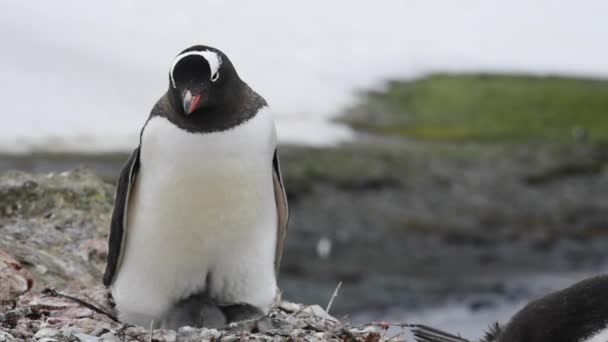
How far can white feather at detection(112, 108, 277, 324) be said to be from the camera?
16.0 ft

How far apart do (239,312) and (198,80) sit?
1202 mm

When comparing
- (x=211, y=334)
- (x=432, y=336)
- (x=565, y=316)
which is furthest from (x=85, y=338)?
(x=565, y=316)

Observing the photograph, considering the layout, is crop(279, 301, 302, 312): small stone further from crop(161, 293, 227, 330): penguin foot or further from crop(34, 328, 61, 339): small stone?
crop(34, 328, 61, 339): small stone

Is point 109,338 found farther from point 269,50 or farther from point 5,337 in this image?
point 269,50

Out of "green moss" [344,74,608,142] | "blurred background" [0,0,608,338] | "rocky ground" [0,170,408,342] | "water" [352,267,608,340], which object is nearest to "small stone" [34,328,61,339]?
"rocky ground" [0,170,408,342]

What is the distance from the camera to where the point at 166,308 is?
17.2 feet

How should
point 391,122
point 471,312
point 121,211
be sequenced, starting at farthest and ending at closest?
point 391,122
point 471,312
point 121,211

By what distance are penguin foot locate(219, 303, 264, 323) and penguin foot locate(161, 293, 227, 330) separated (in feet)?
0.10

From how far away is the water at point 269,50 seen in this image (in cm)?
1742

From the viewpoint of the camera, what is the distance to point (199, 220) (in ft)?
16.4

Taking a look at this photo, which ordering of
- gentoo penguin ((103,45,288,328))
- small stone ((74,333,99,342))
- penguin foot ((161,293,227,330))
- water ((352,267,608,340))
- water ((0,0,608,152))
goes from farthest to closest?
water ((0,0,608,152))
water ((352,267,608,340))
penguin foot ((161,293,227,330))
gentoo penguin ((103,45,288,328))
small stone ((74,333,99,342))

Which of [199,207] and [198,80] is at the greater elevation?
[198,80]

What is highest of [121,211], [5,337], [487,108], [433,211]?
[121,211]

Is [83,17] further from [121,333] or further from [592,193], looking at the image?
[121,333]
